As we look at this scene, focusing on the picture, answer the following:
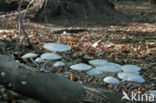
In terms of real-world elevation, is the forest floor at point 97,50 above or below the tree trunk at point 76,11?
below

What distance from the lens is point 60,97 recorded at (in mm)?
2287

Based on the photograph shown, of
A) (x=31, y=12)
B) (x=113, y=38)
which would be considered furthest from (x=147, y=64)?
(x=31, y=12)

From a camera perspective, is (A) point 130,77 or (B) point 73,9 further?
(B) point 73,9

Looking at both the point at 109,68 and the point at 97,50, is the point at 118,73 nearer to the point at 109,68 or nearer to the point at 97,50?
the point at 109,68

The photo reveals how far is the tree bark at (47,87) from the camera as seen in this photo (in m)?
2.25

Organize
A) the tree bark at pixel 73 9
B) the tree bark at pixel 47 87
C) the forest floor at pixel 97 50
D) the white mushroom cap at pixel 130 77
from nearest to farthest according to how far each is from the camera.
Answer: the tree bark at pixel 47 87 → the white mushroom cap at pixel 130 77 → the forest floor at pixel 97 50 → the tree bark at pixel 73 9

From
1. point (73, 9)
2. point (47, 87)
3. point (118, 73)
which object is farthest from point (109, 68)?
point (73, 9)

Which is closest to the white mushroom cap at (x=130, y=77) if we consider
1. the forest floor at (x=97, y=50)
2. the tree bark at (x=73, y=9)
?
the forest floor at (x=97, y=50)

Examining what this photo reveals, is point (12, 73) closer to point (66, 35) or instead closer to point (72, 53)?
point (72, 53)

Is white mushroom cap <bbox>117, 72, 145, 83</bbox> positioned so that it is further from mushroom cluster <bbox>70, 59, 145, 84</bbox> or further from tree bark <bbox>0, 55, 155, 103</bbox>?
tree bark <bbox>0, 55, 155, 103</bbox>

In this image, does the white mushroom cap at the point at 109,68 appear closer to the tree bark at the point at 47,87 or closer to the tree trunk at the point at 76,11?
the tree bark at the point at 47,87

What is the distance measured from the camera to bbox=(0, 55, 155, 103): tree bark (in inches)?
88.7

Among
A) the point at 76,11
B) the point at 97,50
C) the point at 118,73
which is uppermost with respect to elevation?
the point at 76,11

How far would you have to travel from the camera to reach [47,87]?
7.70 feet
